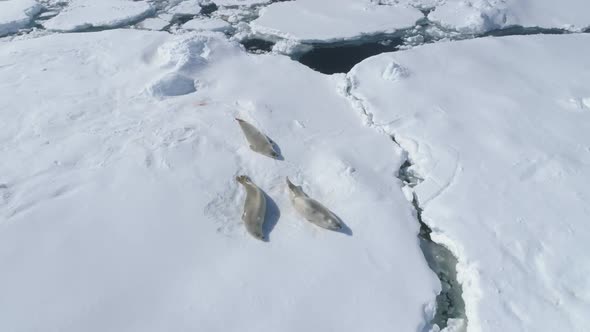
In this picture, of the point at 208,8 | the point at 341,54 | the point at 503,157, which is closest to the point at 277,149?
the point at 503,157

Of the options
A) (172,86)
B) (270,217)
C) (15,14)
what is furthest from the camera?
(15,14)

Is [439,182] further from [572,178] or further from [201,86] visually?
[201,86]

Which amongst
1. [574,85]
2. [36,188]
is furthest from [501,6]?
[36,188]

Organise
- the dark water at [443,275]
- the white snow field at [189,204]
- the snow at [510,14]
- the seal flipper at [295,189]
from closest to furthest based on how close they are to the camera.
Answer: the white snow field at [189,204] < the dark water at [443,275] < the seal flipper at [295,189] < the snow at [510,14]

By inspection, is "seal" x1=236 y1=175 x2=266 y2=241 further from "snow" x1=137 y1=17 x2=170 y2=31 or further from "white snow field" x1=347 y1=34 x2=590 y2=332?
"snow" x1=137 y1=17 x2=170 y2=31

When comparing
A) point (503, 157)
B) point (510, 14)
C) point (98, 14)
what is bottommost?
point (503, 157)

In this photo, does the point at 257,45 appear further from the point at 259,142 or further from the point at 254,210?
the point at 254,210

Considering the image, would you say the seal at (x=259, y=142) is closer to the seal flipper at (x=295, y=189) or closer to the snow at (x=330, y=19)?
the seal flipper at (x=295, y=189)

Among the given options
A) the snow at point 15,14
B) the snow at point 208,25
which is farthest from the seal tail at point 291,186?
the snow at point 15,14
